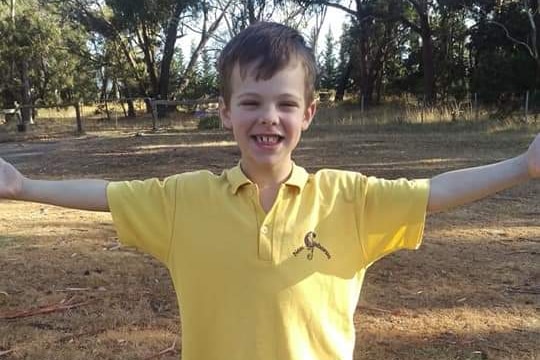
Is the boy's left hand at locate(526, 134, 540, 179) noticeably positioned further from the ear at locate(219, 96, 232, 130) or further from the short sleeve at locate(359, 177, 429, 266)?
the ear at locate(219, 96, 232, 130)

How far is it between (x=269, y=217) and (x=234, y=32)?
19998 millimetres

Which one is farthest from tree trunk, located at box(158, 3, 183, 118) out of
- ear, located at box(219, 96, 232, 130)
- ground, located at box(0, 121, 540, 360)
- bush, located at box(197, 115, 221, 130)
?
ear, located at box(219, 96, 232, 130)

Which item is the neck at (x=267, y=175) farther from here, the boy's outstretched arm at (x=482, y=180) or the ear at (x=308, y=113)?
the boy's outstretched arm at (x=482, y=180)

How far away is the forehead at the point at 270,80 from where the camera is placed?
4.46ft

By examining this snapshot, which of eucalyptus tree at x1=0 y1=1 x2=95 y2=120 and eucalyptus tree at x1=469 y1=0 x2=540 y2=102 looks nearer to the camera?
eucalyptus tree at x1=469 y1=0 x2=540 y2=102

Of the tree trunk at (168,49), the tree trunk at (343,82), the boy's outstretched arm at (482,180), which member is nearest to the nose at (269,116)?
the boy's outstretched arm at (482,180)

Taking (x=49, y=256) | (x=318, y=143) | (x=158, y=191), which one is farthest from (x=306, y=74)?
(x=318, y=143)

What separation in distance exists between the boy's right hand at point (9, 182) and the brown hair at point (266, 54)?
544 mm

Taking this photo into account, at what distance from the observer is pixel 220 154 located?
34.6 feet

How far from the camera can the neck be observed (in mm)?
1424

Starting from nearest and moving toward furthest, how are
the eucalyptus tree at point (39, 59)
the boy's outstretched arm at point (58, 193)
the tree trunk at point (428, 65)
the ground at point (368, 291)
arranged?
the boy's outstretched arm at point (58, 193) → the ground at point (368, 291) → the tree trunk at point (428, 65) → the eucalyptus tree at point (39, 59)

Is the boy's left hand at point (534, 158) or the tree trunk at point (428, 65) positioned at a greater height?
the tree trunk at point (428, 65)

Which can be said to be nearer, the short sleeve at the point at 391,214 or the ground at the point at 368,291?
the short sleeve at the point at 391,214

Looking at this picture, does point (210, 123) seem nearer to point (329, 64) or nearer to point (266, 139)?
point (266, 139)
